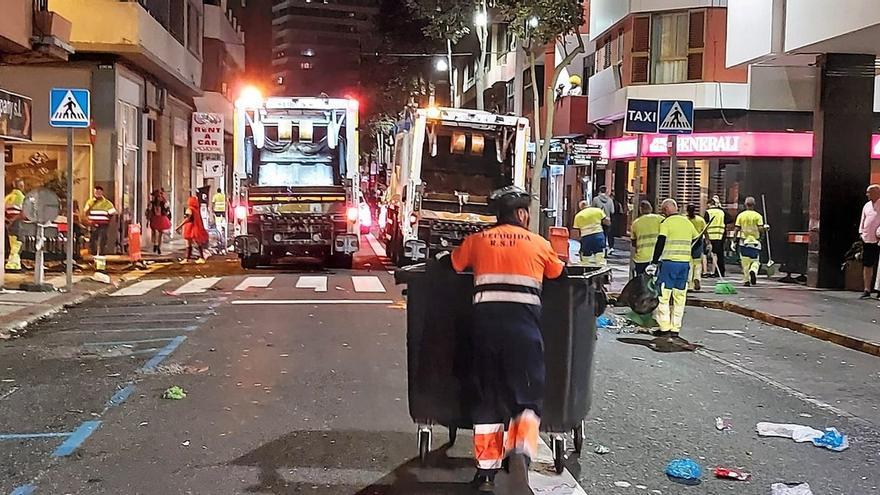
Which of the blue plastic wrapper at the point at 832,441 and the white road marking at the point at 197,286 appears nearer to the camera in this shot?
the blue plastic wrapper at the point at 832,441

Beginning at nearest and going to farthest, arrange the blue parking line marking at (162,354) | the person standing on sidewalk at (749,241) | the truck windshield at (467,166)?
1. the blue parking line marking at (162,354)
2. the person standing on sidewalk at (749,241)
3. the truck windshield at (467,166)

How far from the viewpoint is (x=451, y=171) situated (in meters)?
21.5

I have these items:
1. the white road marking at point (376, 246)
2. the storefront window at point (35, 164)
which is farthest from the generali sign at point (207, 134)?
the storefront window at point (35, 164)

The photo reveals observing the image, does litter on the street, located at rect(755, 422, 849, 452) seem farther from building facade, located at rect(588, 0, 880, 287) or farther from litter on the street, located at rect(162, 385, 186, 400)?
building facade, located at rect(588, 0, 880, 287)

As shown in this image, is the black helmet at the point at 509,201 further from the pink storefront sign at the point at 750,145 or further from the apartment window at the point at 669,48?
the apartment window at the point at 669,48

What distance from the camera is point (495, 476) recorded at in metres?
6.12

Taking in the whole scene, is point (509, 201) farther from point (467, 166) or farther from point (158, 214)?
point (158, 214)

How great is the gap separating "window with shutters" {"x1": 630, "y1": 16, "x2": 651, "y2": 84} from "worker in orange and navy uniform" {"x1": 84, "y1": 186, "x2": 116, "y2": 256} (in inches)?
582

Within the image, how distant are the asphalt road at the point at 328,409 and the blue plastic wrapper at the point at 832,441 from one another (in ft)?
0.32

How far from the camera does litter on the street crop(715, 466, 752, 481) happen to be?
6.58 meters

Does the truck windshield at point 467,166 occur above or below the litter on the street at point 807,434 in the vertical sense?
above

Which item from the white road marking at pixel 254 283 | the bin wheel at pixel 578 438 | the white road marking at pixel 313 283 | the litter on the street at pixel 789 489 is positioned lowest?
the white road marking at pixel 254 283

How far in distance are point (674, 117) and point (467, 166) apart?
6.35m

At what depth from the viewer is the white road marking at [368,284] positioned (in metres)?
17.8
